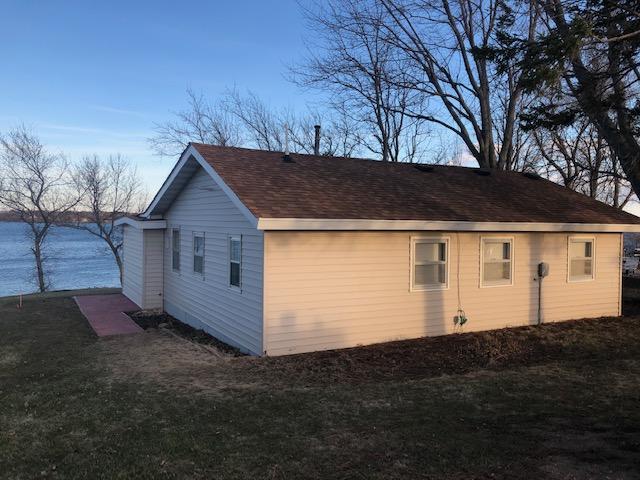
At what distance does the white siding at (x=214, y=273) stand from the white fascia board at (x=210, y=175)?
0.42 meters

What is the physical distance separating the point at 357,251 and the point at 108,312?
7.92 m

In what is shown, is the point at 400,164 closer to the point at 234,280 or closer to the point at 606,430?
the point at 234,280

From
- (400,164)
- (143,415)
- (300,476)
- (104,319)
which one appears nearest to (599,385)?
(300,476)

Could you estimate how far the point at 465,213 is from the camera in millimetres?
11297

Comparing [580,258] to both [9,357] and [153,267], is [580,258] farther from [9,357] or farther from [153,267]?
[9,357]

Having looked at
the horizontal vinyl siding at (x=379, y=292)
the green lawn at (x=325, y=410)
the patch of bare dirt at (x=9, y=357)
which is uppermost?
the horizontal vinyl siding at (x=379, y=292)

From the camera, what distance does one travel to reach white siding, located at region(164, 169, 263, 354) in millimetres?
9359

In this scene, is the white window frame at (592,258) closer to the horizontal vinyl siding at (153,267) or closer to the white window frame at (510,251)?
the white window frame at (510,251)

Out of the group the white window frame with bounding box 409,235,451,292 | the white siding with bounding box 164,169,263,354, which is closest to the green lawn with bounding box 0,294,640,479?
the white siding with bounding box 164,169,263,354

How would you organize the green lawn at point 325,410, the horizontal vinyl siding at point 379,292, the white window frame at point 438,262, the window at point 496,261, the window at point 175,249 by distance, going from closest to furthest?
the green lawn at point 325,410
the horizontal vinyl siding at point 379,292
the white window frame at point 438,262
the window at point 496,261
the window at point 175,249

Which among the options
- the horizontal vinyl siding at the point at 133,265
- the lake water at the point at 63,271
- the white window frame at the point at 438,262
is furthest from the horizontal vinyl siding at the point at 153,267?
the lake water at the point at 63,271

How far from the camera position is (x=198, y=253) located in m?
12.2

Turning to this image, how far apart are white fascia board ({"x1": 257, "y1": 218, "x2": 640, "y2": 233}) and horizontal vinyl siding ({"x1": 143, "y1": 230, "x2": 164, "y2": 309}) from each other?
23.0 ft

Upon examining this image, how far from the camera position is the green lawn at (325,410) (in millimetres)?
4828
